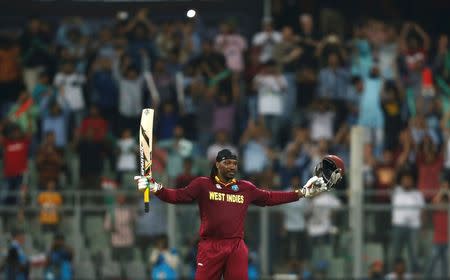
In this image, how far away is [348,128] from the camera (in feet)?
86.6

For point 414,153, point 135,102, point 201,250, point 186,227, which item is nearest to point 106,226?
point 186,227

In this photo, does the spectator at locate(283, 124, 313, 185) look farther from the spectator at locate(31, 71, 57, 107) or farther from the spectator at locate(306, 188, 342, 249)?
the spectator at locate(31, 71, 57, 107)

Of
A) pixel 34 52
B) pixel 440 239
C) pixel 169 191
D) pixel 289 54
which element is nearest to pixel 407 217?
pixel 440 239

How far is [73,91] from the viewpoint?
27547 mm

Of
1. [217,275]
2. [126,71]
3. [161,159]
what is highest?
[126,71]

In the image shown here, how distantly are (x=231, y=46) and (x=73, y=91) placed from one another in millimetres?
3145

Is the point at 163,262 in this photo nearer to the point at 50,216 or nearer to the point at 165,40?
the point at 50,216

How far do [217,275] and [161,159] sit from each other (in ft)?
30.5

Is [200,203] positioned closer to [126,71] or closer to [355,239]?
[355,239]

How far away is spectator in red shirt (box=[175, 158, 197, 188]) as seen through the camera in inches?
970

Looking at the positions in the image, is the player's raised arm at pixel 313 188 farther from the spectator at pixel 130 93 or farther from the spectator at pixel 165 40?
the spectator at pixel 165 40

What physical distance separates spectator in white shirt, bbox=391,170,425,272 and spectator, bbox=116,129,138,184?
4921 mm

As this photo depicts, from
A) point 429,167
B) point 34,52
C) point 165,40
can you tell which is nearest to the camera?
point 429,167

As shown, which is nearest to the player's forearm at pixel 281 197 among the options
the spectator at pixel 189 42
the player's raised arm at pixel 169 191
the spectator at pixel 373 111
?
the player's raised arm at pixel 169 191
